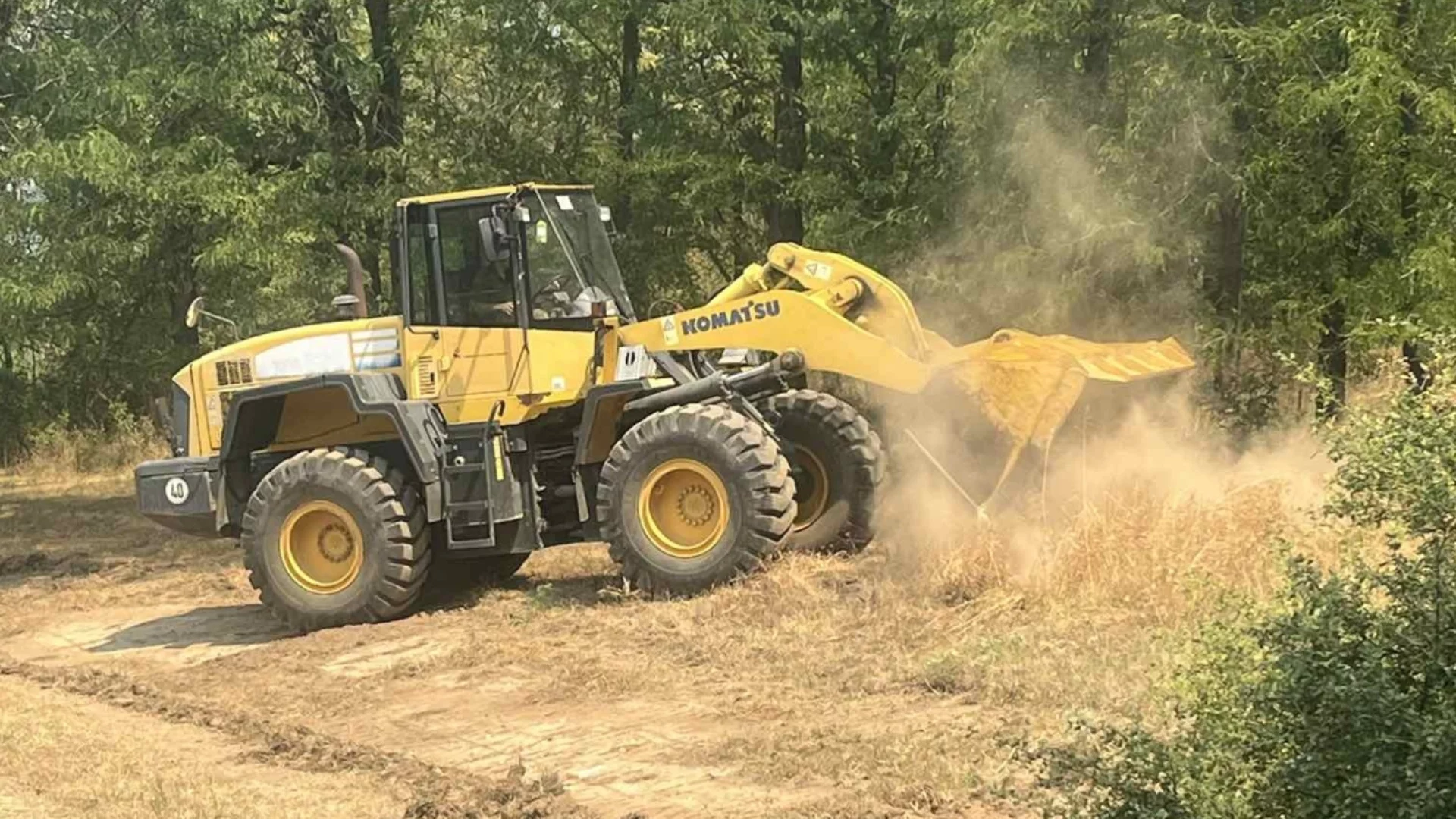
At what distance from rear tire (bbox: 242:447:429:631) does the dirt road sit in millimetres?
261

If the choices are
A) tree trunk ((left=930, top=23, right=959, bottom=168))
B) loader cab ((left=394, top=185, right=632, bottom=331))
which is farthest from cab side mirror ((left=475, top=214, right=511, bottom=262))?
tree trunk ((left=930, top=23, right=959, bottom=168))

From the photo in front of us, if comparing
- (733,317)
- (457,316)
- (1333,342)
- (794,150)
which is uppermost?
(794,150)

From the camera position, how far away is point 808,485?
11844mm

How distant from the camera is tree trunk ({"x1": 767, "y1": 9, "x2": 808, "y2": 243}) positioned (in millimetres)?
19000

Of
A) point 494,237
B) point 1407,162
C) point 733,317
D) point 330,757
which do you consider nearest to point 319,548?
point 494,237

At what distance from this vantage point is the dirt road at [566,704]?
6.49 metres

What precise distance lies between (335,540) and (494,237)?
251 centimetres

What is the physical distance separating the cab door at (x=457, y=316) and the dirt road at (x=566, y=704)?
1589 mm

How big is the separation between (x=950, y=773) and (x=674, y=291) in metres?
14.3

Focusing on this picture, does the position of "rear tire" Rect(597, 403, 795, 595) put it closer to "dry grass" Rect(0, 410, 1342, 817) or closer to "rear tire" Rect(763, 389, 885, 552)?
"dry grass" Rect(0, 410, 1342, 817)

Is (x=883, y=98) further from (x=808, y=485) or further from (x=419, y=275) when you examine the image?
(x=419, y=275)

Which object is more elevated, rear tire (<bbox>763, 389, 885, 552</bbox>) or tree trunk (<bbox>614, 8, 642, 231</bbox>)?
tree trunk (<bbox>614, 8, 642, 231</bbox>)

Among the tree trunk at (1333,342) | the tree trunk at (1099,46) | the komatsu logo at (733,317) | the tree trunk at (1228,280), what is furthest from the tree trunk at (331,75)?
the tree trunk at (1333,342)

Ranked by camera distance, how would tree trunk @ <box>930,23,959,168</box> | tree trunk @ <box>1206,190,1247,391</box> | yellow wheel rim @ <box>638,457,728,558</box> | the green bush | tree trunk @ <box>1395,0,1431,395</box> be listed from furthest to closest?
1. tree trunk @ <box>930,23,959,168</box>
2. tree trunk @ <box>1206,190,1247,391</box>
3. tree trunk @ <box>1395,0,1431,395</box>
4. yellow wheel rim @ <box>638,457,728,558</box>
5. the green bush
